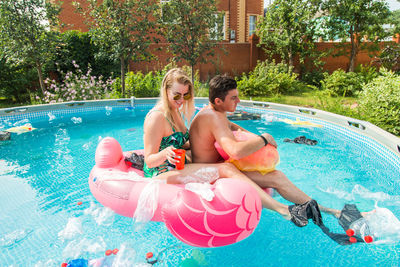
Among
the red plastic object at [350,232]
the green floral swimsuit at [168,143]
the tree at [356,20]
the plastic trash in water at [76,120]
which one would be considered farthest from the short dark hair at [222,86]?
the tree at [356,20]

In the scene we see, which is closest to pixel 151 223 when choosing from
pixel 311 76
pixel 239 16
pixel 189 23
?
pixel 189 23

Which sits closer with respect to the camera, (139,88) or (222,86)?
(222,86)

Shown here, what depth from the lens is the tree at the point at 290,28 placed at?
1329cm

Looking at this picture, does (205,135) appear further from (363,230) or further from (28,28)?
(28,28)

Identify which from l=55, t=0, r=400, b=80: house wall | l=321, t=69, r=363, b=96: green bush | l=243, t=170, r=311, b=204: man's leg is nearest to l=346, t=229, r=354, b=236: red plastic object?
l=243, t=170, r=311, b=204: man's leg

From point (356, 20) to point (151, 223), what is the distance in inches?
569

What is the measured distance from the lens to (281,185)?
2750 millimetres

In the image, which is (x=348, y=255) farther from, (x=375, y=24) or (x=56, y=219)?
(x=375, y=24)

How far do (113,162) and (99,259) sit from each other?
1124mm

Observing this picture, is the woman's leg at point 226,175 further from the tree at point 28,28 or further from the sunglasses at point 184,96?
the tree at point 28,28

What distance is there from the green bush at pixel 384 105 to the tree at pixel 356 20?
8.15 metres

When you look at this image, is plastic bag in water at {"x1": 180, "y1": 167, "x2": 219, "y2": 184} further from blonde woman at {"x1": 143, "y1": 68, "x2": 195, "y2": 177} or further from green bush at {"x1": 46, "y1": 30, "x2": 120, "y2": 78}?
green bush at {"x1": 46, "y1": 30, "x2": 120, "y2": 78}

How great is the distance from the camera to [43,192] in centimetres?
394

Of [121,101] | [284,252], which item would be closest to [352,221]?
[284,252]
